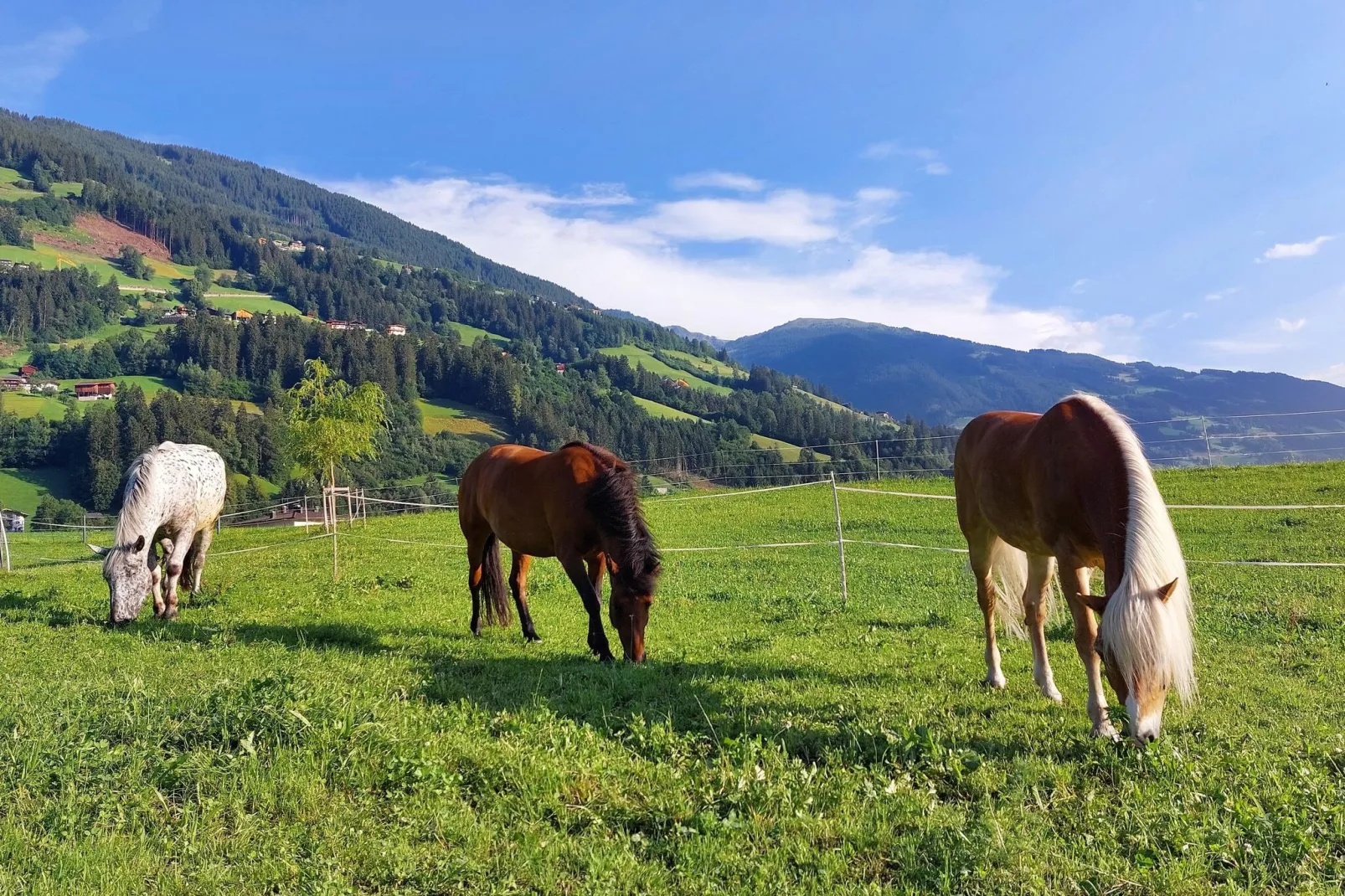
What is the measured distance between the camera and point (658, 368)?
158625 mm

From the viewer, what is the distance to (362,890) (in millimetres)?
2816

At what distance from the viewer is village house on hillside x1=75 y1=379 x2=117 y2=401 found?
293 ft

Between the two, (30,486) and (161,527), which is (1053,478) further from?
(30,486)

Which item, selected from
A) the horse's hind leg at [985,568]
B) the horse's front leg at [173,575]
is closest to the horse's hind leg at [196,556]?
Result: the horse's front leg at [173,575]

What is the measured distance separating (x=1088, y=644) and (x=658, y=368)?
6112 inches

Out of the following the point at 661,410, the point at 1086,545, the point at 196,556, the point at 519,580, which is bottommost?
the point at 519,580

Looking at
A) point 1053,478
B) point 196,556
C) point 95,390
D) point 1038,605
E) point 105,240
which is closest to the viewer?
point 1053,478

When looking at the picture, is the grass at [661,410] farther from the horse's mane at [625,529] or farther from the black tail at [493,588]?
the horse's mane at [625,529]

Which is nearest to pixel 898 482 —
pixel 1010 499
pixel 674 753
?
pixel 1010 499

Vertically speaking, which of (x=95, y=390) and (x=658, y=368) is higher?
(x=658, y=368)

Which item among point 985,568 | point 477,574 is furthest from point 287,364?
point 985,568

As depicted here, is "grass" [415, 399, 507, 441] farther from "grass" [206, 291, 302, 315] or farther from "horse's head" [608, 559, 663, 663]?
"horse's head" [608, 559, 663, 663]

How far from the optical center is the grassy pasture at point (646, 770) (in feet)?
9.65

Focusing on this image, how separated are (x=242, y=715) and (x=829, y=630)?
6.23 metres
